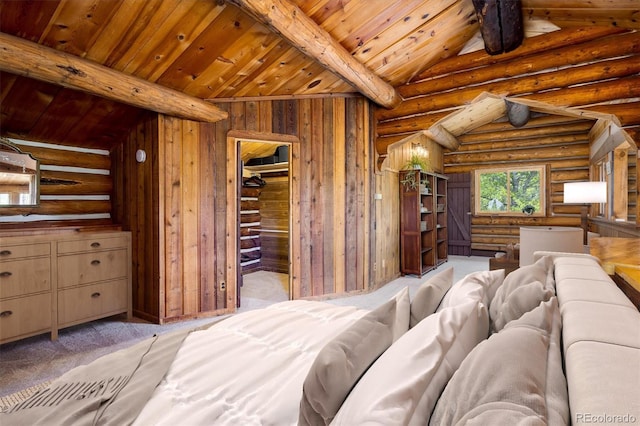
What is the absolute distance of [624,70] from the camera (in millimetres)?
3338

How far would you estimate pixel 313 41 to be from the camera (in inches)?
115

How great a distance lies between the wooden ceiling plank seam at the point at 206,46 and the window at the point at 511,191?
272 inches

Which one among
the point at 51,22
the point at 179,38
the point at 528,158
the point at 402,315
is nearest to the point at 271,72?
the point at 179,38

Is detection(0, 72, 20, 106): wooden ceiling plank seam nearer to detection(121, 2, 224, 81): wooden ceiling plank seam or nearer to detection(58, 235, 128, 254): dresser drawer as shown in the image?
detection(121, 2, 224, 81): wooden ceiling plank seam

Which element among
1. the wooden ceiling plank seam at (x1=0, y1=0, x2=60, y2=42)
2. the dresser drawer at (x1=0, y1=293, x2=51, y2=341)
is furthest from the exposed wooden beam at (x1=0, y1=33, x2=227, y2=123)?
the dresser drawer at (x1=0, y1=293, x2=51, y2=341)

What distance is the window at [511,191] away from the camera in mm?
7305

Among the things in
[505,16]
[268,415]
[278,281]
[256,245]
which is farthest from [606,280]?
[256,245]

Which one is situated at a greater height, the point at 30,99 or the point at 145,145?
the point at 30,99

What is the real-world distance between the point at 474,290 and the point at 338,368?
0.74 meters

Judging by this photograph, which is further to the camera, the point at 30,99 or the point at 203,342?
the point at 30,99


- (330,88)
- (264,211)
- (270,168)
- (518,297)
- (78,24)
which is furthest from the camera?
(264,211)

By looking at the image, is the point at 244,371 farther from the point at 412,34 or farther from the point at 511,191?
the point at 511,191

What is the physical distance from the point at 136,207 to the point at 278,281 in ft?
8.37

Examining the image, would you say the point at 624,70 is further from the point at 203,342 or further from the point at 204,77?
the point at 203,342
